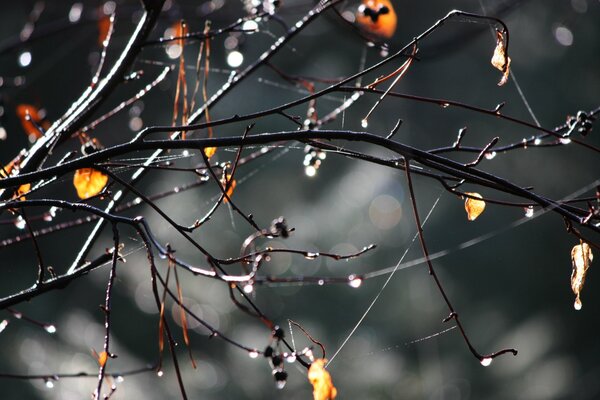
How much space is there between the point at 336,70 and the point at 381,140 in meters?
3.50

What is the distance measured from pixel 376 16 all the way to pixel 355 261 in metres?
2.59

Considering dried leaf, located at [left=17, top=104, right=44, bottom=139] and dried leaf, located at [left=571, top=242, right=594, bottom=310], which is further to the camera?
dried leaf, located at [left=17, top=104, right=44, bottom=139]

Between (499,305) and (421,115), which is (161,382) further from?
(421,115)

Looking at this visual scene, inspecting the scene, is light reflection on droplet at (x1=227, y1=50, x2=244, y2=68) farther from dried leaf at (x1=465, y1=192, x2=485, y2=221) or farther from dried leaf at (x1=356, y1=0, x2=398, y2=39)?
dried leaf at (x1=465, y1=192, x2=485, y2=221)

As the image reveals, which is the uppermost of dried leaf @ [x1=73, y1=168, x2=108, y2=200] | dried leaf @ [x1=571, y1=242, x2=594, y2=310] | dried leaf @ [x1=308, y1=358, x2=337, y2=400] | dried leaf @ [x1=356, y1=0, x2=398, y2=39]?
dried leaf @ [x1=356, y1=0, x2=398, y2=39]

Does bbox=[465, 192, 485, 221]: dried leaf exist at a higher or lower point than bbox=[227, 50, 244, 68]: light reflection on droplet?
lower

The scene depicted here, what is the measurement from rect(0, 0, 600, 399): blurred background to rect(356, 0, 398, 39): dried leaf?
2.19 meters

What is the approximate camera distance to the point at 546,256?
3654 millimetres

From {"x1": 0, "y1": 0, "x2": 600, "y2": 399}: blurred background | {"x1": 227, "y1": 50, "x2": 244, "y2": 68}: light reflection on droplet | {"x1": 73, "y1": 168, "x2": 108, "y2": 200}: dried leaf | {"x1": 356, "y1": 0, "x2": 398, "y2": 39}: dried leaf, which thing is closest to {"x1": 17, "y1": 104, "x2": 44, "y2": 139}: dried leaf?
{"x1": 73, "y1": 168, "x2": 108, "y2": 200}: dried leaf

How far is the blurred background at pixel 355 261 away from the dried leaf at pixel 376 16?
2186 millimetres

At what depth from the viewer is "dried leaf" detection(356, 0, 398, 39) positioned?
114 cm

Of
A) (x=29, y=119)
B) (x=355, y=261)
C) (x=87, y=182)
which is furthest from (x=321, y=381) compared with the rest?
(x=355, y=261)

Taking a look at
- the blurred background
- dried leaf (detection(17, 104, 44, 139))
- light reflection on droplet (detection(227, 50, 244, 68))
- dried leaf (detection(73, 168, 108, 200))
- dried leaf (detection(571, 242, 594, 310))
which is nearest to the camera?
dried leaf (detection(571, 242, 594, 310))

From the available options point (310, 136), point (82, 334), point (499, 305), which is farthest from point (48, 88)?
point (310, 136)
